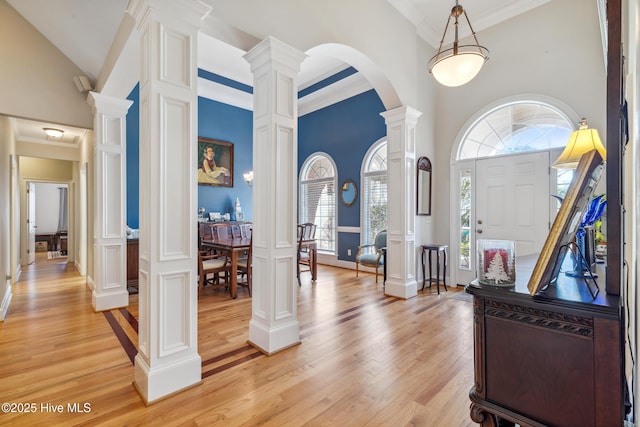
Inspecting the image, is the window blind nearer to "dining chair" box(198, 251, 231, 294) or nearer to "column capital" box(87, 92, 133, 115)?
"dining chair" box(198, 251, 231, 294)

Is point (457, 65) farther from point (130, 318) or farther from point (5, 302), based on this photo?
point (5, 302)

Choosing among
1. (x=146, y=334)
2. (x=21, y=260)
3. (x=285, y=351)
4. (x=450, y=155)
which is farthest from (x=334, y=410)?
(x=21, y=260)

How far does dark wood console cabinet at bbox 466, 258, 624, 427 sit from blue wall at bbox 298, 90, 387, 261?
4921 mm

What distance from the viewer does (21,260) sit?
6.35 meters

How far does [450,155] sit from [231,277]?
374cm

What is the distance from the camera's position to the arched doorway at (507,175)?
153 inches

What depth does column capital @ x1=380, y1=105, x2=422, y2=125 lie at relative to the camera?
410 cm

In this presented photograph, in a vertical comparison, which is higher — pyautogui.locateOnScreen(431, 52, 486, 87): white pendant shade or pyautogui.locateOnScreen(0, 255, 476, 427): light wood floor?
pyautogui.locateOnScreen(431, 52, 486, 87): white pendant shade

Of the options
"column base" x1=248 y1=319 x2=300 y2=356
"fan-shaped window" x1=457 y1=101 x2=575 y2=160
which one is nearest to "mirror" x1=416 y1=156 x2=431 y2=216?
"fan-shaped window" x1=457 y1=101 x2=575 y2=160

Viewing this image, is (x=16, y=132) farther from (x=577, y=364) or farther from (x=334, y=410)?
(x=577, y=364)

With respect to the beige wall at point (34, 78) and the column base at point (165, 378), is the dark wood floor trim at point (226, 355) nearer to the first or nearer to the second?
the column base at point (165, 378)

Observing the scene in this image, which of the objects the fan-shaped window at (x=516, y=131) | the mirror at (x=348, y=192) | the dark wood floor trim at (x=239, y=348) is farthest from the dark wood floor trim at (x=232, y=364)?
the mirror at (x=348, y=192)

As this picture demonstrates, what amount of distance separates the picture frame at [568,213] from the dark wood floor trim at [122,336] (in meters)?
2.85

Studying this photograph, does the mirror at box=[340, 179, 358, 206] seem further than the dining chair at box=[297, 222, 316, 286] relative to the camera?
Yes
